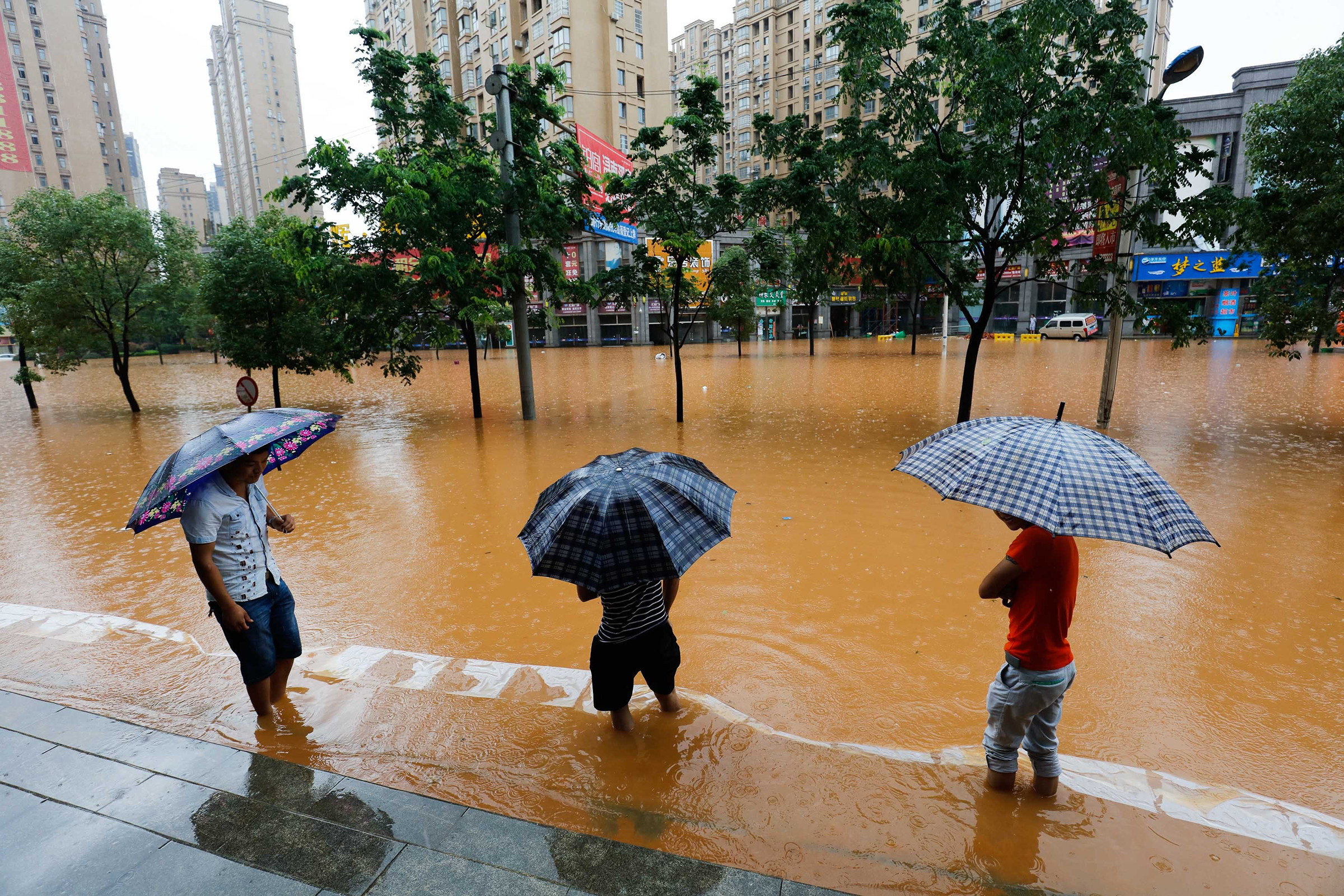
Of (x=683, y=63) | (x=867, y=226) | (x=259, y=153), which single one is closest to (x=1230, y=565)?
(x=867, y=226)

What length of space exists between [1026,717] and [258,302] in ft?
63.7

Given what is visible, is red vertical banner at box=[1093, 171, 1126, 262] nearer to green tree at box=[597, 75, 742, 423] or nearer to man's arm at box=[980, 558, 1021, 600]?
green tree at box=[597, 75, 742, 423]

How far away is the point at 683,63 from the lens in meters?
104

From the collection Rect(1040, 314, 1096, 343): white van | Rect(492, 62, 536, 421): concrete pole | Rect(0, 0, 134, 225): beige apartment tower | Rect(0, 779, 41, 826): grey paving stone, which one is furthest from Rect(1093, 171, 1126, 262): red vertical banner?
Rect(0, 0, 134, 225): beige apartment tower

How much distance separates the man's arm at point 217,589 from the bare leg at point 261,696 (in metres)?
0.47

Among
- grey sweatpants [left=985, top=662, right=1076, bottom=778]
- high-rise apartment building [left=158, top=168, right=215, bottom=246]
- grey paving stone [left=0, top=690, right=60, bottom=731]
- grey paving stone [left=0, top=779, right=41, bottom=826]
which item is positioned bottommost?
grey paving stone [left=0, top=690, right=60, bottom=731]

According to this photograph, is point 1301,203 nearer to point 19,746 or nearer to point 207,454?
point 207,454

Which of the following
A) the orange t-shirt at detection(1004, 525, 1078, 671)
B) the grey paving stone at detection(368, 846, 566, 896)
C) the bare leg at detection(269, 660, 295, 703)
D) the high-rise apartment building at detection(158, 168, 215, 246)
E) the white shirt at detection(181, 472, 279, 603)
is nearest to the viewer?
the grey paving stone at detection(368, 846, 566, 896)

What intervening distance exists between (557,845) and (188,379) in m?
36.7

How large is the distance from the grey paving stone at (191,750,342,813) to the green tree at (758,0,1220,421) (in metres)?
10.9

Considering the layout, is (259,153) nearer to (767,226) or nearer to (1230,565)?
(767,226)

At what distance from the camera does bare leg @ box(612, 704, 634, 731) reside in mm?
3621

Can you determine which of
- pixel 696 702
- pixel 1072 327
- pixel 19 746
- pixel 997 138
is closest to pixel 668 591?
pixel 696 702

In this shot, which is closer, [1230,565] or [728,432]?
[1230,565]
